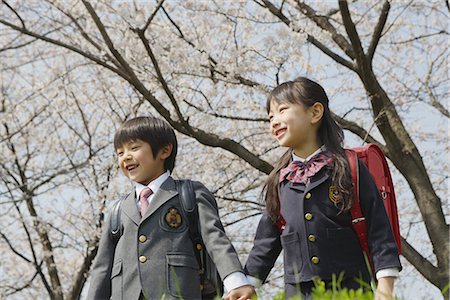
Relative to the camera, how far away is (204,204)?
10.9ft

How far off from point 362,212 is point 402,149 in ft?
14.6

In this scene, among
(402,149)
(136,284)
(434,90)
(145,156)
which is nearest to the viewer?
(136,284)

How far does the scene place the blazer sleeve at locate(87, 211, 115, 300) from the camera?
333cm

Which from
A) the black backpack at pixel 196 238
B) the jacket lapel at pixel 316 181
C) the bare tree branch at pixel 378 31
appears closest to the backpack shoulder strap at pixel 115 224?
the black backpack at pixel 196 238

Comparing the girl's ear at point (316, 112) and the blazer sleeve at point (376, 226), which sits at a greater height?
the girl's ear at point (316, 112)

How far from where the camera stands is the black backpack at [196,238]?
3.26 meters

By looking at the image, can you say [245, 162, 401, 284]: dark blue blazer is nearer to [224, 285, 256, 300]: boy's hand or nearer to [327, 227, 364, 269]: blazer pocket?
[327, 227, 364, 269]: blazer pocket

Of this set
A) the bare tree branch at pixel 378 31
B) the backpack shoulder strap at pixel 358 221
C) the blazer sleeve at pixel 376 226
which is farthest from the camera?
the bare tree branch at pixel 378 31

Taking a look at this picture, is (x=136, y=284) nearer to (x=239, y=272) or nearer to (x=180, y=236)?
(x=180, y=236)

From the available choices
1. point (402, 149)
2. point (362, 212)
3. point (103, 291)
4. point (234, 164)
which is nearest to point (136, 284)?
point (103, 291)

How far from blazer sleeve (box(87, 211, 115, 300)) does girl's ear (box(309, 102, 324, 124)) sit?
1.08m

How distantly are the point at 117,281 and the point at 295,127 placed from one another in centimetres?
106

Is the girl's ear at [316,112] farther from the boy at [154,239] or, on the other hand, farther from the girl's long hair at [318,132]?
the boy at [154,239]

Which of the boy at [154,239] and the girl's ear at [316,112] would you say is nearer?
the boy at [154,239]
